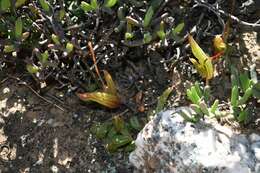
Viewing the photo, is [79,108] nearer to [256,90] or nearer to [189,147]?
[189,147]

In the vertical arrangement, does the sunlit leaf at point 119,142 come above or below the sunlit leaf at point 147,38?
below

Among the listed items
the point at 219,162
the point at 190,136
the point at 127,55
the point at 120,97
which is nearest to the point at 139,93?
the point at 120,97

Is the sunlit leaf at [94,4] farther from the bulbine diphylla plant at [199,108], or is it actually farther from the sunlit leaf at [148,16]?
the bulbine diphylla plant at [199,108]

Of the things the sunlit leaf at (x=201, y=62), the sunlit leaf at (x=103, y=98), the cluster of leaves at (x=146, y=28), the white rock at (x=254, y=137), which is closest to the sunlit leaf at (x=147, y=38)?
the cluster of leaves at (x=146, y=28)

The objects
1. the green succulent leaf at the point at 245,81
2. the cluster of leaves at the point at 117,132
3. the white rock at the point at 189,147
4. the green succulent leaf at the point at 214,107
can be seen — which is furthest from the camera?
the cluster of leaves at the point at 117,132

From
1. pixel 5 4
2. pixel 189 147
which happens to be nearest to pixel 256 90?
pixel 189 147

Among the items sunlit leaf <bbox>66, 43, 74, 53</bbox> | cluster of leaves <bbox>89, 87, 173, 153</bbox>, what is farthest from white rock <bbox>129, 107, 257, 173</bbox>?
sunlit leaf <bbox>66, 43, 74, 53</bbox>

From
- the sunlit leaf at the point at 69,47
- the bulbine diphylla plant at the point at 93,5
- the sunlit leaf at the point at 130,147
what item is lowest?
the sunlit leaf at the point at 130,147

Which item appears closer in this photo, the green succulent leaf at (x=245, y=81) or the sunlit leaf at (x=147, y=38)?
the green succulent leaf at (x=245, y=81)
